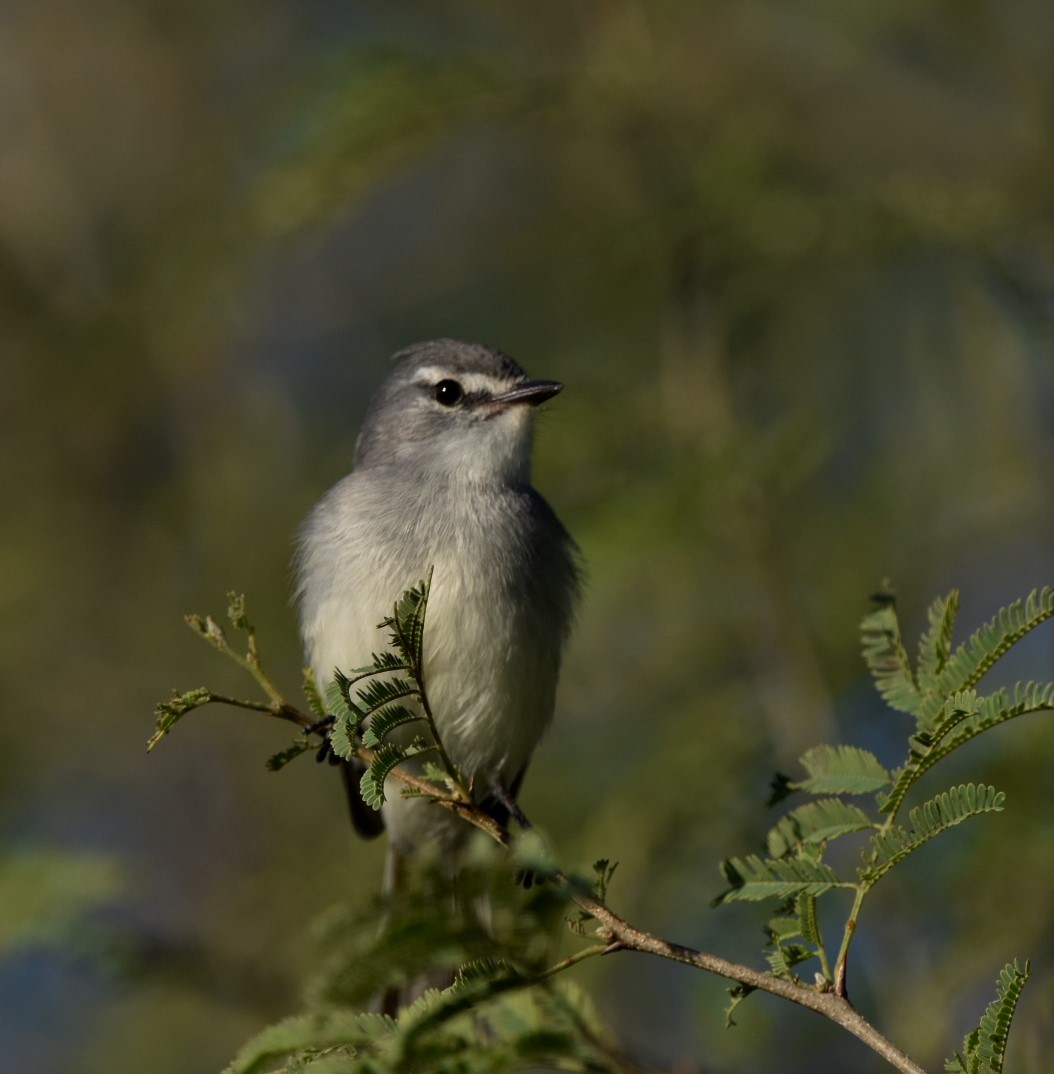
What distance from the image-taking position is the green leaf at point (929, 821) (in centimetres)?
221

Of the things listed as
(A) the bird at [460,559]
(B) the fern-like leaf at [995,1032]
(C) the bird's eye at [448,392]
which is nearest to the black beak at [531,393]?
(A) the bird at [460,559]

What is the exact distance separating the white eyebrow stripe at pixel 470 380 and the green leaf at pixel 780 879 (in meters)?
2.64

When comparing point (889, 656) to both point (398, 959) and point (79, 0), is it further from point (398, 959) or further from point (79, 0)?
point (79, 0)

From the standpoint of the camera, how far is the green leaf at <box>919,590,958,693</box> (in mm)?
2545

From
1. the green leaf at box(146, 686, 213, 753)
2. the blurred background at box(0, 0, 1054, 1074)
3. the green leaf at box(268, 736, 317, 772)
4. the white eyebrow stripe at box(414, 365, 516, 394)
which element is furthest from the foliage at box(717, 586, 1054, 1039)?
the white eyebrow stripe at box(414, 365, 516, 394)

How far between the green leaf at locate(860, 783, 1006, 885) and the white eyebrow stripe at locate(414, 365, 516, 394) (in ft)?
9.22

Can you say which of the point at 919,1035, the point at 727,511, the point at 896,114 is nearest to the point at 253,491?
the point at 727,511

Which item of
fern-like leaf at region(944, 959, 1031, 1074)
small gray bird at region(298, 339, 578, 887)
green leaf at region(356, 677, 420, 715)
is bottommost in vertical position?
fern-like leaf at region(944, 959, 1031, 1074)

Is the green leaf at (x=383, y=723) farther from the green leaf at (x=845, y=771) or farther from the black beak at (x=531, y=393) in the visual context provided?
the black beak at (x=531, y=393)

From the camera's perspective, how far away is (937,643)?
2.56 metres

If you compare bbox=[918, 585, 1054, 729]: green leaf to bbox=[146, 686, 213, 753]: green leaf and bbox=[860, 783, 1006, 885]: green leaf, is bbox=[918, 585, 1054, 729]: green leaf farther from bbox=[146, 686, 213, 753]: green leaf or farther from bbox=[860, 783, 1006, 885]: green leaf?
bbox=[146, 686, 213, 753]: green leaf

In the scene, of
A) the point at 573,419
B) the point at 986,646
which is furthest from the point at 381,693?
the point at 573,419

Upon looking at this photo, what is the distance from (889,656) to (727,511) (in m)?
2.28

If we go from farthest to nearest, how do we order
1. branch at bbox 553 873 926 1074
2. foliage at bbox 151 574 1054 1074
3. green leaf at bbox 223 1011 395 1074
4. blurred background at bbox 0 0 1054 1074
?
blurred background at bbox 0 0 1054 1074 → branch at bbox 553 873 926 1074 → green leaf at bbox 223 1011 395 1074 → foliage at bbox 151 574 1054 1074
